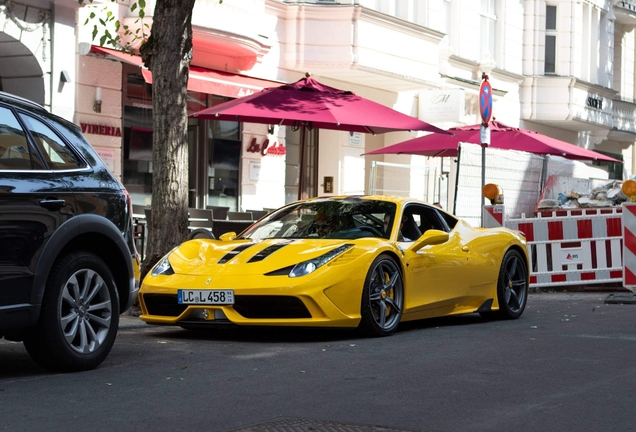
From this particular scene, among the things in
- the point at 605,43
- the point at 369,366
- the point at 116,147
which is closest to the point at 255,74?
the point at 116,147

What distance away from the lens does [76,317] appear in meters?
6.96

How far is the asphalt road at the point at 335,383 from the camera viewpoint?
5441mm

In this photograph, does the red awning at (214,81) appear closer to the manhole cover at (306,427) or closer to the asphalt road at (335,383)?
the asphalt road at (335,383)

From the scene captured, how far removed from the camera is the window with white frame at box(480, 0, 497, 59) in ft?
102

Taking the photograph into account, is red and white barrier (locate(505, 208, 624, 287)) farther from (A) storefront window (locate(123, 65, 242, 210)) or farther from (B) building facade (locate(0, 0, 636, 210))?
(A) storefront window (locate(123, 65, 242, 210))

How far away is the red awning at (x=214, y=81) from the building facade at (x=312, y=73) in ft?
0.11

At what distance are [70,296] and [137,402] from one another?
1276mm

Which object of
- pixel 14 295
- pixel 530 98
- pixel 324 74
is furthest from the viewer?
pixel 530 98

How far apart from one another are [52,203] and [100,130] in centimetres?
1133

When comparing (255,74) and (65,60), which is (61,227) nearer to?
(65,60)

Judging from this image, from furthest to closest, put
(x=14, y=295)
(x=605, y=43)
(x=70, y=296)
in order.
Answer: (x=605, y=43) < (x=70, y=296) < (x=14, y=295)

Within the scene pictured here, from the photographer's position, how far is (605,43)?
37594 mm

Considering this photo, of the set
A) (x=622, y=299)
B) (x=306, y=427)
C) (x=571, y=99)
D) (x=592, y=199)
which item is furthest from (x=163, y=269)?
(x=571, y=99)

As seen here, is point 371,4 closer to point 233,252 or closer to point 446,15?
point 446,15
